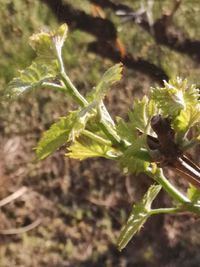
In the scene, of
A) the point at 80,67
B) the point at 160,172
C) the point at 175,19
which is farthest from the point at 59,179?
the point at 160,172

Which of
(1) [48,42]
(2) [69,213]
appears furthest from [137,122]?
(2) [69,213]

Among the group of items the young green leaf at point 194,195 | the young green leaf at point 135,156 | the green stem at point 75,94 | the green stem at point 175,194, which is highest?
the green stem at point 75,94

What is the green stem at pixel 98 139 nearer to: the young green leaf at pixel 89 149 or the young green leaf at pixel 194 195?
the young green leaf at pixel 89 149

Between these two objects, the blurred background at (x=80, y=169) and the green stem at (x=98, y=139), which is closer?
the green stem at (x=98, y=139)

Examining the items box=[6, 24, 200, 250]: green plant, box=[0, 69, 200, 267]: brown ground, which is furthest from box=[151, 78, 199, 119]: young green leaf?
box=[0, 69, 200, 267]: brown ground

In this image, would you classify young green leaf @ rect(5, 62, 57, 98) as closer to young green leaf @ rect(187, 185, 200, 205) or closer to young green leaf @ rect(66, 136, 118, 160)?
young green leaf @ rect(66, 136, 118, 160)

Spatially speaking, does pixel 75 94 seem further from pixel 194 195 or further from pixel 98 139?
pixel 194 195

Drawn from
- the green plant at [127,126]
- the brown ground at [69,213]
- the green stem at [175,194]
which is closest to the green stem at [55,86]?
the green plant at [127,126]
